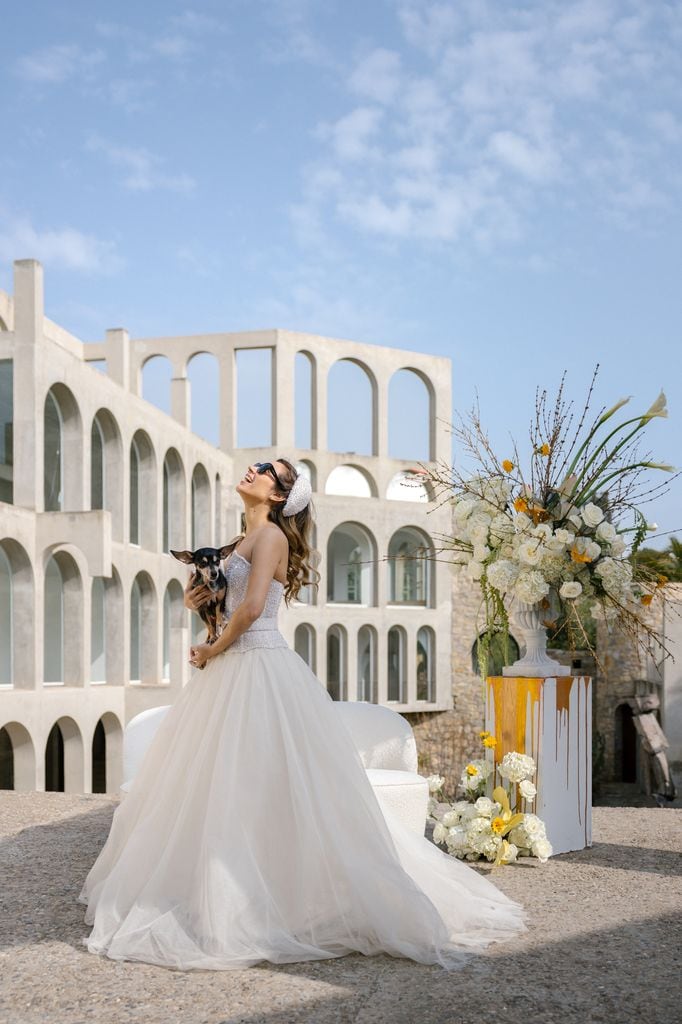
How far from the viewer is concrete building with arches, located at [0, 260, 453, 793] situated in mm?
16922

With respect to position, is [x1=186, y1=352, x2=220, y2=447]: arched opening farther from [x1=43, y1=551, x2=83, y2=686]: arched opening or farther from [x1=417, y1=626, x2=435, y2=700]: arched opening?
[x1=43, y1=551, x2=83, y2=686]: arched opening

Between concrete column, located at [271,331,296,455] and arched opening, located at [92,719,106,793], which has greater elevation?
concrete column, located at [271,331,296,455]

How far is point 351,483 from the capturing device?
104 ft

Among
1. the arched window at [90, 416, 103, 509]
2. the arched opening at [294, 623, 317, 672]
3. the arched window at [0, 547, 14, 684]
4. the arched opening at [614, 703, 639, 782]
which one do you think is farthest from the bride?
the arched opening at [614, 703, 639, 782]

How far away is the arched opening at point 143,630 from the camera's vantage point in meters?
21.6

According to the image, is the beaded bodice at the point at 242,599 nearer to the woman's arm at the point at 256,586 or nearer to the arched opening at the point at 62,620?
the woman's arm at the point at 256,586

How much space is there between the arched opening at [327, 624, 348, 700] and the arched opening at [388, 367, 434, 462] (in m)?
5.38

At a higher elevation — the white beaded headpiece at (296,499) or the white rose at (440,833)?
the white beaded headpiece at (296,499)

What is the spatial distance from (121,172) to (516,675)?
710cm

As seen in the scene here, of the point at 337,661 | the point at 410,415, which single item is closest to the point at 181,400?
the point at 410,415

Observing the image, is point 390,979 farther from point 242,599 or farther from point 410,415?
point 410,415

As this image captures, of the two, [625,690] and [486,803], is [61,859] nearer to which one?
[486,803]

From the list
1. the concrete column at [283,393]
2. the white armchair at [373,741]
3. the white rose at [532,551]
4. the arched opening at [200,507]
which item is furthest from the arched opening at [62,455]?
the white rose at [532,551]

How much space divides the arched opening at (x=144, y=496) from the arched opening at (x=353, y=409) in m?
10.1
